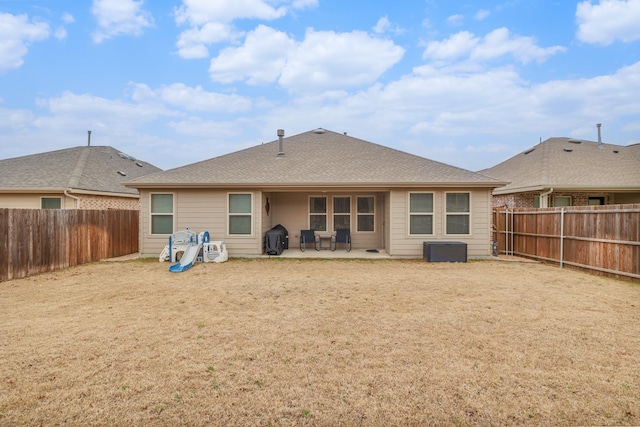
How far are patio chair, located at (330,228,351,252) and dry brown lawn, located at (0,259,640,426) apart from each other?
5.04 metres

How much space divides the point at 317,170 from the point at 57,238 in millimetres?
7648

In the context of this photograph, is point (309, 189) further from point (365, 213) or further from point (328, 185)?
point (365, 213)

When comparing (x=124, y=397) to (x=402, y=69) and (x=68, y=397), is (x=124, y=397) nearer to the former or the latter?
(x=68, y=397)

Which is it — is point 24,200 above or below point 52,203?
above

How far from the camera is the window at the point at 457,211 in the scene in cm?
1046

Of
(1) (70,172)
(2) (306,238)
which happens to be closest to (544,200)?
(2) (306,238)

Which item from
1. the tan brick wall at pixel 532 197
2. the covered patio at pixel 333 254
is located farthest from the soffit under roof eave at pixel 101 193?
the tan brick wall at pixel 532 197

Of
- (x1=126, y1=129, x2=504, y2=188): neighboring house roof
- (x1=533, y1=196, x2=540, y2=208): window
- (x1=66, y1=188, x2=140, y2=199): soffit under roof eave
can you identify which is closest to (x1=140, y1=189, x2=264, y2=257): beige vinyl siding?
(x1=126, y1=129, x2=504, y2=188): neighboring house roof

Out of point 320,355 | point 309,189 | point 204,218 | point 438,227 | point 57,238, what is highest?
point 309,189

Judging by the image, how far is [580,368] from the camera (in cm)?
317

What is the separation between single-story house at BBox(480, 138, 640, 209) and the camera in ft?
40.0

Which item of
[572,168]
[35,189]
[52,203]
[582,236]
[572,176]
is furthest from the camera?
[572,168]

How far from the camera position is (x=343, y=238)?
11.9 metres

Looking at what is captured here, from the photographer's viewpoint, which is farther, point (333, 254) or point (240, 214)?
point (333, 254)
